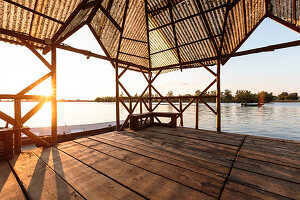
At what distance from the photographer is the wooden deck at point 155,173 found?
5.98 feet

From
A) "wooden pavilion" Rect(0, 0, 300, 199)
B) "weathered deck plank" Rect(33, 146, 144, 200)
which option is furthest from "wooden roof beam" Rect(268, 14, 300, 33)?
"weathered deck plank" Rect(33, 146, 144, 200)

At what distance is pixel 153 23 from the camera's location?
693cm

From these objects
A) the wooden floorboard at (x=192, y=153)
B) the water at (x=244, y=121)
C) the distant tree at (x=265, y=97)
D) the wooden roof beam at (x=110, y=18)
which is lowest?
the water at (x=244, y=121)

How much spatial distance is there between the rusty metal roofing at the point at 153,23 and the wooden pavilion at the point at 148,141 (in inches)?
1.2

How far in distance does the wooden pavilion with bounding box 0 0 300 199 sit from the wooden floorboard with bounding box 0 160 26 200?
17 millimetres

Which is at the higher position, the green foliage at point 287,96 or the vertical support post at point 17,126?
the green foliage at point 287,96

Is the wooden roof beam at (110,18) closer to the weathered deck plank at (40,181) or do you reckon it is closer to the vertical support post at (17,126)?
the vertical support post at (17,126)

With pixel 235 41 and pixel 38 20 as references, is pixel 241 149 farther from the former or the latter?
pixel 38 20

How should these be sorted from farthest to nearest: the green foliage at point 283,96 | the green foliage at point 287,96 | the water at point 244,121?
1. the green foliage at point 283,96
2. the green foliage at point 287,96
3. the water at point 244,121

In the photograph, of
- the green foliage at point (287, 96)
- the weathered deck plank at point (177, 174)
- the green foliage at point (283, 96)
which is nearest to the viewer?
the weathered deck plank at point (177, 174)

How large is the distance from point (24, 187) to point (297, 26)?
313 inches

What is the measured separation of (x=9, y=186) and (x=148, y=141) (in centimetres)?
310

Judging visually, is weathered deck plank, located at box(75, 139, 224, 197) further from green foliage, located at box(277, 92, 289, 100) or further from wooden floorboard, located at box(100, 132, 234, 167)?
green foliage, located at box(277, 92, 289, 100)

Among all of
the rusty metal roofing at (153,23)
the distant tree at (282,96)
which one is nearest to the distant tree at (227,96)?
the distant tree at (282,96)
